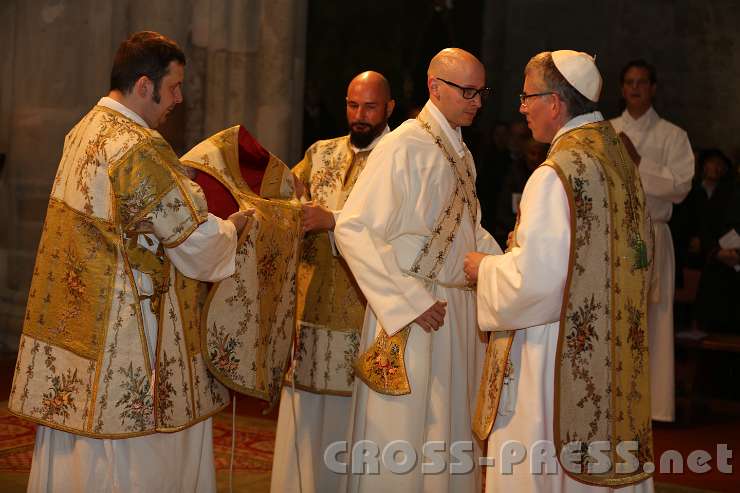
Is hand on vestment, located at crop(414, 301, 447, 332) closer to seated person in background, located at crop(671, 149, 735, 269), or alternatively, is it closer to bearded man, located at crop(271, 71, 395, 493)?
bearded man, located at crop(271, 71, 395, 493)

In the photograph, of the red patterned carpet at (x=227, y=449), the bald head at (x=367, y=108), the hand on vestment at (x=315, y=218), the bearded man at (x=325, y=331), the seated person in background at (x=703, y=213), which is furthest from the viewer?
the seated person in background at (x=703, y=213)

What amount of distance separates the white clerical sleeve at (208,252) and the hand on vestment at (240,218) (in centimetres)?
19

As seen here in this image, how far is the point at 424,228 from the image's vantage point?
4.21 metres

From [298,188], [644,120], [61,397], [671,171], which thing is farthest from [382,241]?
[644,120]

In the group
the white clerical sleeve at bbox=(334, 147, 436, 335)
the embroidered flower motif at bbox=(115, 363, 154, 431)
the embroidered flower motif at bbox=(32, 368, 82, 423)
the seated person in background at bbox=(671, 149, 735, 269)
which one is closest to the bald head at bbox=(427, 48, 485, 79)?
the white clerical sleeve at bbox=(334, 147, 436, 335)

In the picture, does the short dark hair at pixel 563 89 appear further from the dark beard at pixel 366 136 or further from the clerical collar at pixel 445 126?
the dark beard at pixel 366 136

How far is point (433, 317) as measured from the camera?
410cm

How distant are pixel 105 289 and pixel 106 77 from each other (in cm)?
506

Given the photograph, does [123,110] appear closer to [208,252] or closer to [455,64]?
[208,252]

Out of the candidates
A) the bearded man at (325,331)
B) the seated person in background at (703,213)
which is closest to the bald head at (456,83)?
the bearded man at (325,331)

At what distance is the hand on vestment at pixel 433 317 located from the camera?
4.09 metres

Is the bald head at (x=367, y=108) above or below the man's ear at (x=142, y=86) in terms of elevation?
above

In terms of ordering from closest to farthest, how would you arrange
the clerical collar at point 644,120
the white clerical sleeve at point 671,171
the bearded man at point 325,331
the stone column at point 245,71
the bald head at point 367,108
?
the bearded man at point 325,331
the bald head at point 367,108
the white clerical sleeve at point 671,171
the clerical collar at point 644,120
the stone column at point 245,71

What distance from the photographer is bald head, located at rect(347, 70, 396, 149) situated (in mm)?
5234
